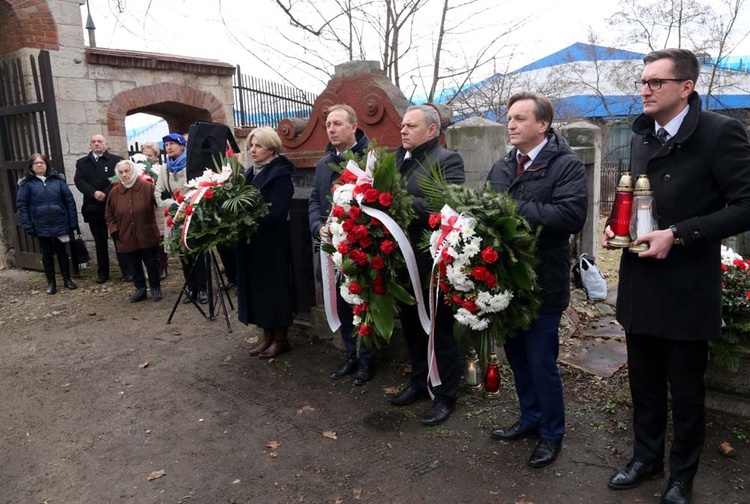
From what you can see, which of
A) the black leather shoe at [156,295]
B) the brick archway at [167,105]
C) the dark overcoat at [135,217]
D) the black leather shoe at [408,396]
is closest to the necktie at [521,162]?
the black leather shoe at [408,396]

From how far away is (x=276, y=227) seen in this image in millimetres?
4922

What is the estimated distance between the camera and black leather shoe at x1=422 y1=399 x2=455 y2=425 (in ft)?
12.3

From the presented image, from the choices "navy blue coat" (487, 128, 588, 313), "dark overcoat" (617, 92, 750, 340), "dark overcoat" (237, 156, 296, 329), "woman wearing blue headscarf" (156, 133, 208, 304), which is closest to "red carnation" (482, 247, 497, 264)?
"navy blue coat" (487, 128, 588, 313)

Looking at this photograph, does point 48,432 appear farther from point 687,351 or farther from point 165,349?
point 687,351

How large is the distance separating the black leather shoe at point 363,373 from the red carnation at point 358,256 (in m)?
1.36

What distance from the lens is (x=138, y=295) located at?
733cm

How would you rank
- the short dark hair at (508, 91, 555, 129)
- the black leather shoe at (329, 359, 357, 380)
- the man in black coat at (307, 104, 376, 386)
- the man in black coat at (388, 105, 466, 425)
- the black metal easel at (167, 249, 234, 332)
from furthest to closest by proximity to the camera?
the black metal easel at (167, 249, 234, 332)
the black leather shoe at (329, 359, 357, 380)
the man in black coat at (307, 104, 376, 386)
the man in black coat at (388, 105, 466, 425)
the short dark hair at (508, 91, 555, 129)

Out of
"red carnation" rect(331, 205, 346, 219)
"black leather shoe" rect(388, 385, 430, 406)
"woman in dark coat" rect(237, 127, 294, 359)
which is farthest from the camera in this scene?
"woman in dark coat" rect(237, 127, 294, 359)

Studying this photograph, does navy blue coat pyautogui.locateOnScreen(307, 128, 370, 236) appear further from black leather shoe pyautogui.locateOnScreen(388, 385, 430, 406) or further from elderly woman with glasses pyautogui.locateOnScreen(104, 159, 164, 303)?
elderly woman with glasses pyautogui.locateOnScreen(104, 159, 164, 303)

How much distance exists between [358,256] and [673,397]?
5.98ft

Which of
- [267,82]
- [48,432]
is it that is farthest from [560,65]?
[48,432]

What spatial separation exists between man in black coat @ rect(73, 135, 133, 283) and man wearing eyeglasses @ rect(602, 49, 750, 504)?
717 centimetres

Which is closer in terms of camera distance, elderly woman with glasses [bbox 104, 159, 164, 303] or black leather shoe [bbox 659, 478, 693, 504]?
black leather shoe [bbox 659, 478, 693, 504]

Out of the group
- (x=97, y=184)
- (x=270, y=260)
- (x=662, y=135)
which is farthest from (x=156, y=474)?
(x=97, y=184)
